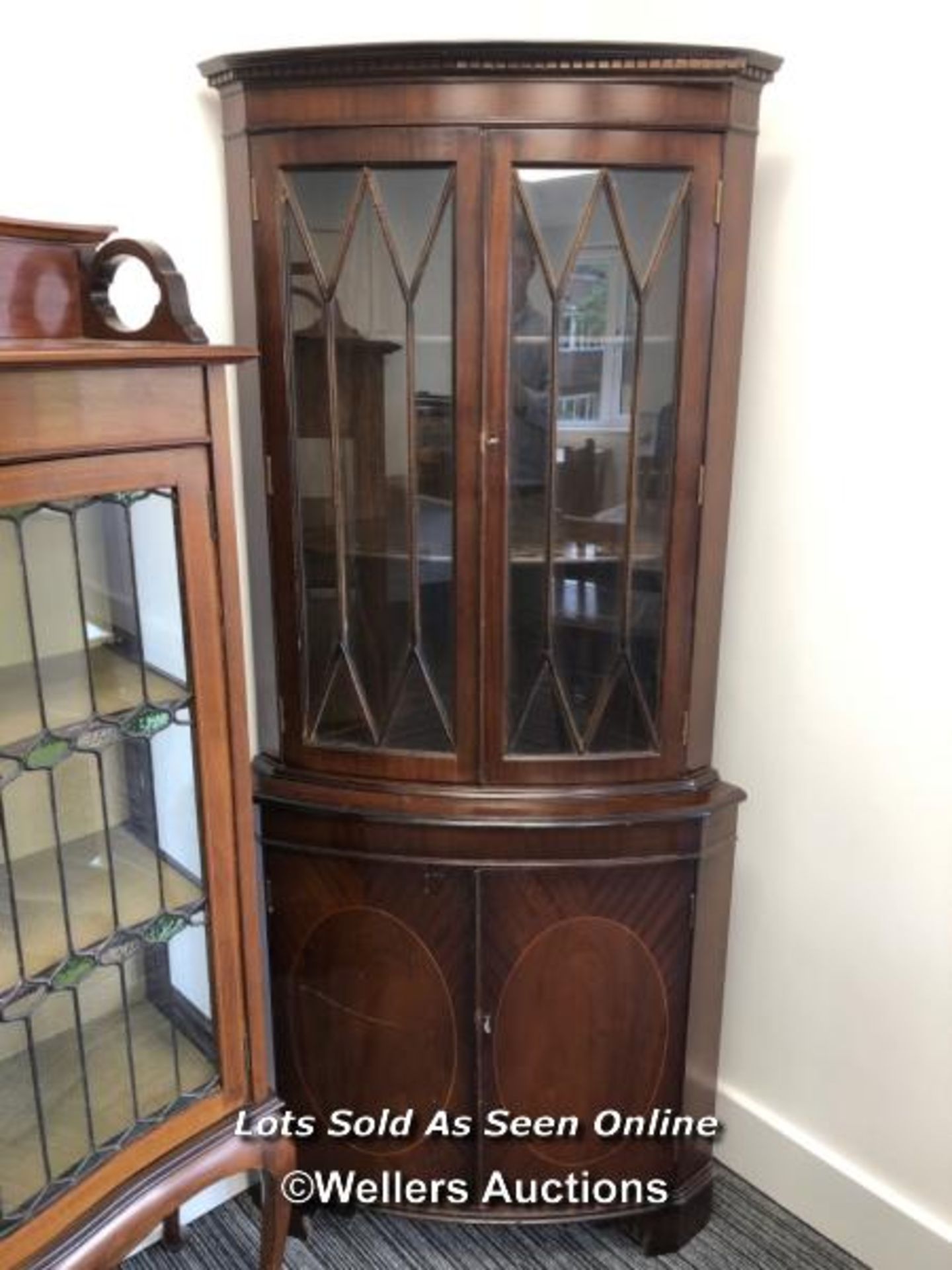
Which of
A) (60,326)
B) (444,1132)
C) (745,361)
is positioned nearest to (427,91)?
(60,326)

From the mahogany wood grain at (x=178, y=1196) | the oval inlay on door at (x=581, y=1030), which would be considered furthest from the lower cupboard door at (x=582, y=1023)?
the mahogany wood grain at (x=178, y=1196)

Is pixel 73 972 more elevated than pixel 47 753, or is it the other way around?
pixel 47 753

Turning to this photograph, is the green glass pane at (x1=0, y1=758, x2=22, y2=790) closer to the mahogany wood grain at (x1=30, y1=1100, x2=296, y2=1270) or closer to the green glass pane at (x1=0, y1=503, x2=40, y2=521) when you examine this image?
the green glass pane at (x1=0, y1=503, x2=40, y2=521)

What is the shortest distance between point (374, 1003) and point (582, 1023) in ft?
1.12

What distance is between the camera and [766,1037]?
1.95 m

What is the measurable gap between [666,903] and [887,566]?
24.4 inches

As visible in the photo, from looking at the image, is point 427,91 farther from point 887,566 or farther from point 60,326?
point 887,566

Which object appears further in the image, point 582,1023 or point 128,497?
point 582,1023

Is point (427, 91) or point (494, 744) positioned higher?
point (427, 91)

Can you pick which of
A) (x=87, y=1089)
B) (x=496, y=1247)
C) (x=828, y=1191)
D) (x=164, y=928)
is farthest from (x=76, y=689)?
(x=828, y=1191)

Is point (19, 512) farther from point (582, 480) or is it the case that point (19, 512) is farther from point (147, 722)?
point (582, 480)

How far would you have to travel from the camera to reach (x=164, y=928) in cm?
135

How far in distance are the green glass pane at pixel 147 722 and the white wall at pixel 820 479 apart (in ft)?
2.21

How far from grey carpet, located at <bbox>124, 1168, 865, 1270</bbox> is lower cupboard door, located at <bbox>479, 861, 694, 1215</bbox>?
0.12m
